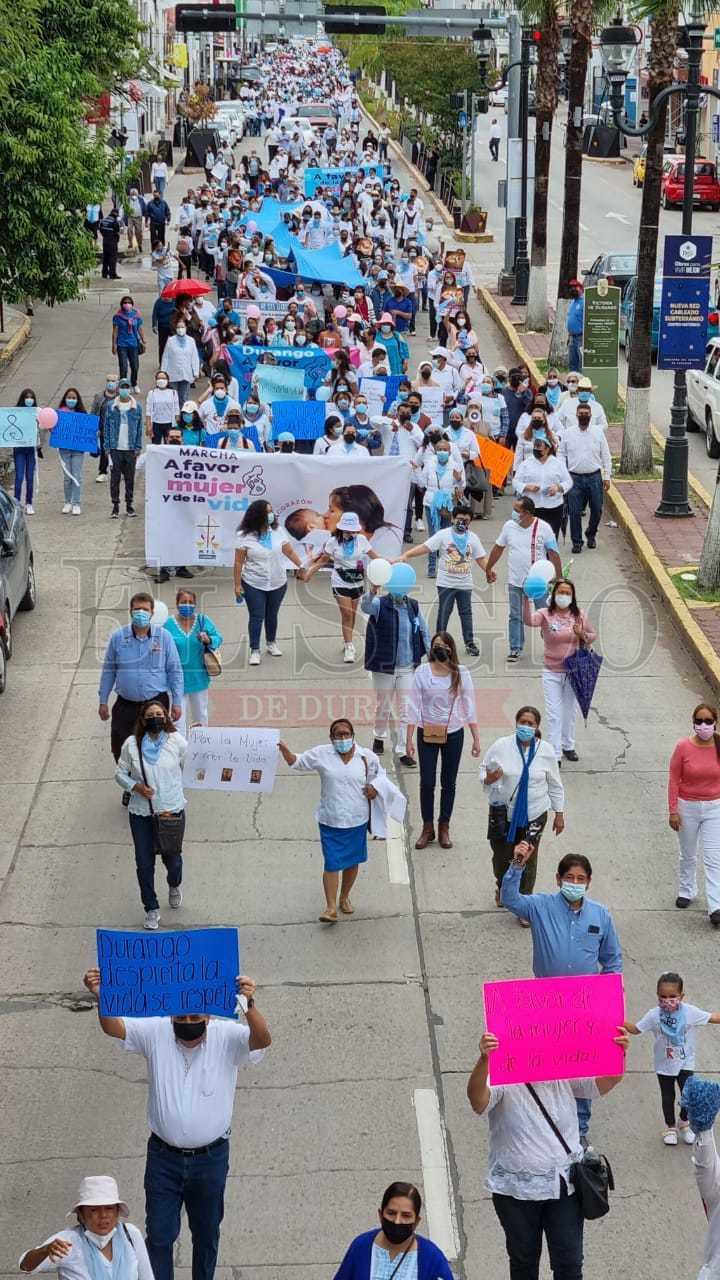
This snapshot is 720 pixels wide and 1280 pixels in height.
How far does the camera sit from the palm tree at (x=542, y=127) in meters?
33.6

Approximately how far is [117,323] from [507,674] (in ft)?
37.4

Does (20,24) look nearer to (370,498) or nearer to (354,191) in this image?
(370,498)

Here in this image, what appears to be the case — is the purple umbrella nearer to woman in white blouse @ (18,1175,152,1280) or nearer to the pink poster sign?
the pink poster sign

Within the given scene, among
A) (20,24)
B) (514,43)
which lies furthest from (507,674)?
(514,43)

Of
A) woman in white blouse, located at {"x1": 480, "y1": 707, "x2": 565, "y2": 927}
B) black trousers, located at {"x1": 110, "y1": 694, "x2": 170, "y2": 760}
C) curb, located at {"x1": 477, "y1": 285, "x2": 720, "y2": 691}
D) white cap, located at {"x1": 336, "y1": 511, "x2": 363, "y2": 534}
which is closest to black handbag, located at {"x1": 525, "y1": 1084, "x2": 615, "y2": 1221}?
woman in white blouse, located at {"x1": 480, "y1": 707, "x2": 565, "y2": 927}

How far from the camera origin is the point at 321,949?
1149 centimetres

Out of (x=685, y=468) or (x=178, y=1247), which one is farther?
(x=685, y=468)

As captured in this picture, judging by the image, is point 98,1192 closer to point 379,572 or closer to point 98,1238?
point 98,1238

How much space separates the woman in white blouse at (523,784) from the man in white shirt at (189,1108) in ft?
12.6

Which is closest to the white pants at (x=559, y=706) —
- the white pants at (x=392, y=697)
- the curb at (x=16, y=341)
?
the white pants at (x=392, y=697)

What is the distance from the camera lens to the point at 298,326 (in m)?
26.4

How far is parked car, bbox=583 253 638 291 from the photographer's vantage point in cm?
3438

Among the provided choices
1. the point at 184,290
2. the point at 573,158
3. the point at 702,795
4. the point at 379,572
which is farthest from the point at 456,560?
the point at 573,158

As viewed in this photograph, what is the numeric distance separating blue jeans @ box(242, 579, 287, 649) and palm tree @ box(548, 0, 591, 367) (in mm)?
14630
